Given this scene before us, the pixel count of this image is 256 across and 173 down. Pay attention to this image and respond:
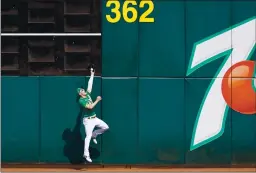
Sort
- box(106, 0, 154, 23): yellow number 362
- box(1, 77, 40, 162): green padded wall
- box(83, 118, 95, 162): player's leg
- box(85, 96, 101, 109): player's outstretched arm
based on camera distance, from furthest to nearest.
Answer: box(1, 77, 40, 162): green padded wall → box(106, 0, 154, 23): yellow number 362 → box(83, 118, 95, 162): player's leg → box(85, 96, 101, 109): player's outstretched arm

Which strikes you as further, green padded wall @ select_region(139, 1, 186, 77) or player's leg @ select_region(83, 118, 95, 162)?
green padded wall @ select_region(139, 1, 186, 77)

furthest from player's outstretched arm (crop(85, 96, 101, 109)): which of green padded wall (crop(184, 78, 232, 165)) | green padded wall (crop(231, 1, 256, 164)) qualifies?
green padded wall (crop(231, 1, 256, 164))

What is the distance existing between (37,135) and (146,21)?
4.12 m

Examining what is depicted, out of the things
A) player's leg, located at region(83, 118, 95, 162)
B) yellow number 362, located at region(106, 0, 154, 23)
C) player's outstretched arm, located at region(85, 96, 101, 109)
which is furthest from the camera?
yellow number 362, located at region(106, 0, 154, 23)

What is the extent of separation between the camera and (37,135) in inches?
671

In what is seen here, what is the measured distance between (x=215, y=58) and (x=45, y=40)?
447 cm

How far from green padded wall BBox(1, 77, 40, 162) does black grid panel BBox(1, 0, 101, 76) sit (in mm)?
350

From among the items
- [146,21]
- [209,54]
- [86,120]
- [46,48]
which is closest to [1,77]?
[46,48]

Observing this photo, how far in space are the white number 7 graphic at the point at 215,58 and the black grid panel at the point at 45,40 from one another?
3.02 meters

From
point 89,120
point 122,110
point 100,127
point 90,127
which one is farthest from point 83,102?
point 122,110

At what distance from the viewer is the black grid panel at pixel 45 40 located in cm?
1706

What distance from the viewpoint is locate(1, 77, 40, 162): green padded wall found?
1705 centimetres

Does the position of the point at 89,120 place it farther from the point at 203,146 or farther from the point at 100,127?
the point at 203,146

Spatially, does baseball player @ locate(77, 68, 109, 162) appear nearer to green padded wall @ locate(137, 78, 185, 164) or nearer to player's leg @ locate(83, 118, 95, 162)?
player's leg @ locate(83, 118, 95, 162)
